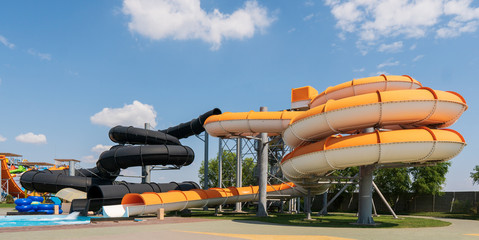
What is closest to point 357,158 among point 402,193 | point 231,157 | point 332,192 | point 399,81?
point 399,81

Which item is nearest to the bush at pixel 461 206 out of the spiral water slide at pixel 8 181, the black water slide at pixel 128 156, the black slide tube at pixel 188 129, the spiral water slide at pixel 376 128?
the spiral water slide at pixel 376 128

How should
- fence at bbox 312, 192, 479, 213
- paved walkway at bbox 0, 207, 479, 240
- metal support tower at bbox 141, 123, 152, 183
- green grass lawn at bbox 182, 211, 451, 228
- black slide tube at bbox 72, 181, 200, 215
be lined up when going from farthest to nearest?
1. metal support tower at bbox 141, 123, 152, 183
2. fence at bbox 312, 192, 479, 213
3. black slide tube at bbox 72, 181, 200, 215
4. green grass lawn at bbox 182, 211, 451, 228
5. paved walkway at bbox 0, 207, 479, 240

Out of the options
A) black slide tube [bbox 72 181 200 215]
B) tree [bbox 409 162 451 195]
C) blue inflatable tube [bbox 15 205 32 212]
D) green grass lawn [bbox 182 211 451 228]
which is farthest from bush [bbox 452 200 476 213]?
blue inflatable tube [bbox 15 205 32 212]

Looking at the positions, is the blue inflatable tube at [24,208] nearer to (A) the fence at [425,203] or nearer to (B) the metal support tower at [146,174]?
(B) the metal support tower at [146,174]

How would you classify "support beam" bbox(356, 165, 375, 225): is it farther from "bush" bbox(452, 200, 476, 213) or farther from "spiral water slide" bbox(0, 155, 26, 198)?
"spiral water slide" bbox(0, 155, 26, 198)

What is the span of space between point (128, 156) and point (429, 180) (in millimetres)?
28970

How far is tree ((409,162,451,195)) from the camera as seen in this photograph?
3794cm

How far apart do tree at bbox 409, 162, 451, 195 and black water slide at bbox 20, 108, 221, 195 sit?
2126 cm

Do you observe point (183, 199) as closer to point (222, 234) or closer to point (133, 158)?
point (133, 158)

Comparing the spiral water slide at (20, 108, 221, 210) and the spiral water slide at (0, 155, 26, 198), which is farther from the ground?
the spiral water slide at (20, 108, 221, 210)

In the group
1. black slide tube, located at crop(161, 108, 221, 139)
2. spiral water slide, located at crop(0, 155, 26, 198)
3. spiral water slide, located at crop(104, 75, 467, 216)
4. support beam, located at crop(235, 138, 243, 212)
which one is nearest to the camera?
spiral water slide, located at crop(104, 75, 467, 216)

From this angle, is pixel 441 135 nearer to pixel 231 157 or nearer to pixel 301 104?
pixel 301 104

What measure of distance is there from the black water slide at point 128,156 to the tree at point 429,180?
21256mm

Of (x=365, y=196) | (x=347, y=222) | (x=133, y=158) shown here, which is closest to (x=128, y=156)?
(x=133, y=158)
